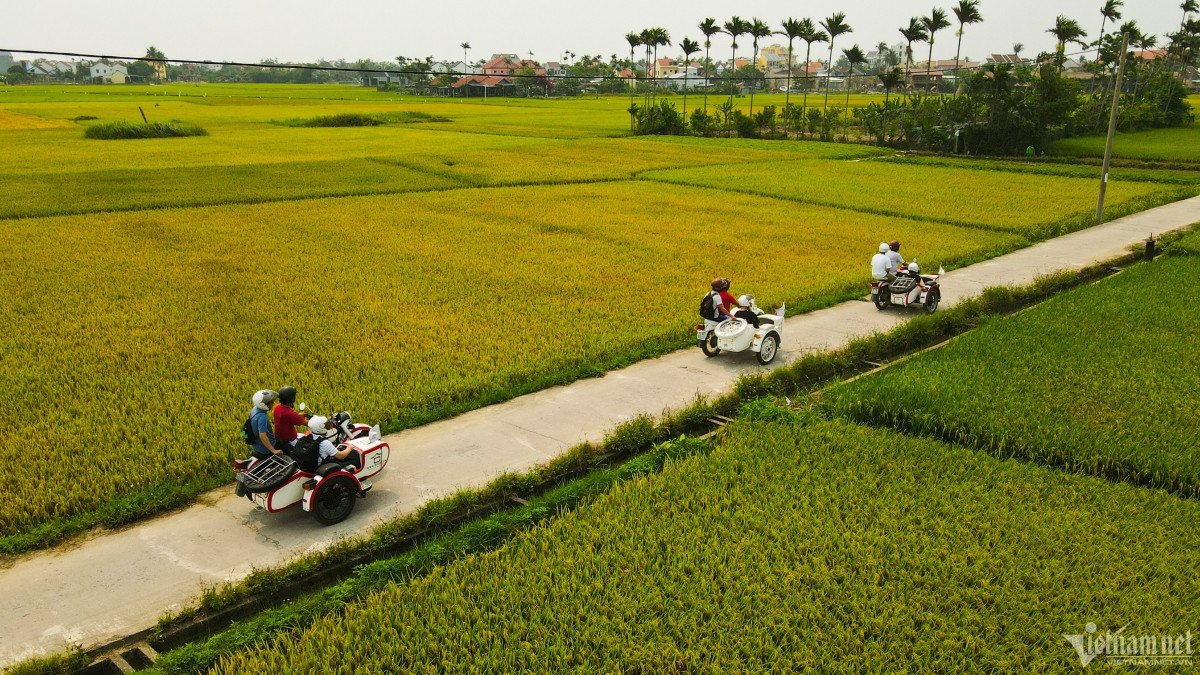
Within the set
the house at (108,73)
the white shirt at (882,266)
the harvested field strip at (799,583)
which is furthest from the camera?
the house at (108,73)

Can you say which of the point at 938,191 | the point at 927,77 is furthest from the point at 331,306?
the point at 927,77

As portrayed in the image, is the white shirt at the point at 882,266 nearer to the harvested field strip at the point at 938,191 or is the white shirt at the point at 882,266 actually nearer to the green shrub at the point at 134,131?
the harvested field strip at the point at 938,191

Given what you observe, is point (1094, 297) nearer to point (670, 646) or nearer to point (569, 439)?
point (569, 439)

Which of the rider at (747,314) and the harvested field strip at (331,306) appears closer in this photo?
the harvested field strip at (331,306)

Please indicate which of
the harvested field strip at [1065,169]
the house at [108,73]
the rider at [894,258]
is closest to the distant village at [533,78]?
the house at [108,73]

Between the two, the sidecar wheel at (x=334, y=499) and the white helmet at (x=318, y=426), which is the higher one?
the white helmet at (x=318, y=426)

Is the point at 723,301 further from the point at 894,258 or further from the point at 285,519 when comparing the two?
the point at 285,519

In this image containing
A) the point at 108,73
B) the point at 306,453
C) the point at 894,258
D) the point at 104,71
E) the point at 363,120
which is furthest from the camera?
the point at 104,71
